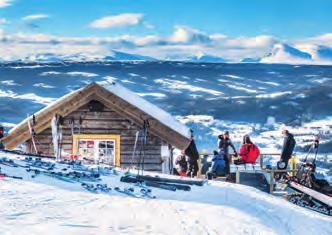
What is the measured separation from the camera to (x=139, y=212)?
901cm

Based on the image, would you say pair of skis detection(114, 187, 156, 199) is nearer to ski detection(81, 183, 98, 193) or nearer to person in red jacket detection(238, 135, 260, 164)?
ski detection(81, 183, 98, 193)

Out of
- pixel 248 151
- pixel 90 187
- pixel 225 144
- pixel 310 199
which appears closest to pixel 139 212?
pixel 90 187

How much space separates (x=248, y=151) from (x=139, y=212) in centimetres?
1013

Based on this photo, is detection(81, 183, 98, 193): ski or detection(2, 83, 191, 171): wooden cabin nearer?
detection(81, 183, 98, 193): ski

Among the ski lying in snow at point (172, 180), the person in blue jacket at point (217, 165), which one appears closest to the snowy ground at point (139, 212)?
the ski lying in snow at point (172, 180)

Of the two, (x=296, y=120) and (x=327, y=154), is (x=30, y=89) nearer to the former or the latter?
(x=296, y=120)

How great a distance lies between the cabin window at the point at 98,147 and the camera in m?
17.7

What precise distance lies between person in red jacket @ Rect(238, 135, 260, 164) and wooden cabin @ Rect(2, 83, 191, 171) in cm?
197

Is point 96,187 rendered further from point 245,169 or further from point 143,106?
point 245,169

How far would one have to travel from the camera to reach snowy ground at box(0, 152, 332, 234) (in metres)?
7.93

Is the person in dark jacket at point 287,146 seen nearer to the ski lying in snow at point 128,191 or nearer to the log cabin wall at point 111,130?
the log cabin wall at point 111,130

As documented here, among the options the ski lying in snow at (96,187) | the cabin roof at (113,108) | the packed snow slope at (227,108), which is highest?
the packed snow slope at (227,108)

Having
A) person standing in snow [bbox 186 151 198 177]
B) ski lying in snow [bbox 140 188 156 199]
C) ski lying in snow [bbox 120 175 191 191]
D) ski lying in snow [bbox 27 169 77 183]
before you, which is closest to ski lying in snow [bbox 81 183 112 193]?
ski lying in snow [bbox 27 169 77 183]

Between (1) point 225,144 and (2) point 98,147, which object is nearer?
(2) point 98,147
